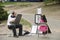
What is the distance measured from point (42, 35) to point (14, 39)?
91.2 inches

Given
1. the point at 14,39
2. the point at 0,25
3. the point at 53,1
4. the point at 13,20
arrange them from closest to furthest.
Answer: the point at 14,39 < the point at 13,20 < the point at 0,25 < the point at 53,1

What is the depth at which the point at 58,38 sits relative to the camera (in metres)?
17.3

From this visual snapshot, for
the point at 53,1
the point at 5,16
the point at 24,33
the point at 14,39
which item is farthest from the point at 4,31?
the point at 53,1

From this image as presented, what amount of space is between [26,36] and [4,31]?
244 cm

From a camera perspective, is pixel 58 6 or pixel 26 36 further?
pixel 58 6

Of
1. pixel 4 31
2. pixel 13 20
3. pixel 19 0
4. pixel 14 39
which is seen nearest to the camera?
pixel 14 39

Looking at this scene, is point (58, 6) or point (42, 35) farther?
point (58, 6)

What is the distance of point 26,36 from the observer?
1820 cm

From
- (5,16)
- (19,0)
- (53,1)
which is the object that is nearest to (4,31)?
(5,16)

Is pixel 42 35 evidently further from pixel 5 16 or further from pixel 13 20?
pixel 5 16

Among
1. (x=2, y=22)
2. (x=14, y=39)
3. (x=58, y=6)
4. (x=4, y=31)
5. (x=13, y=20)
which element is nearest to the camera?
(x=14, y=39)

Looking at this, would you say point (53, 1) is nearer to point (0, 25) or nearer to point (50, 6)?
point (50, 6)

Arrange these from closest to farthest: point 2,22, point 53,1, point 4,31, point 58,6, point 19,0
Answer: point 4,31, point 2,22, point 58,6, point 53,1, point 19,0

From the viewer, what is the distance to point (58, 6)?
1729 inches
